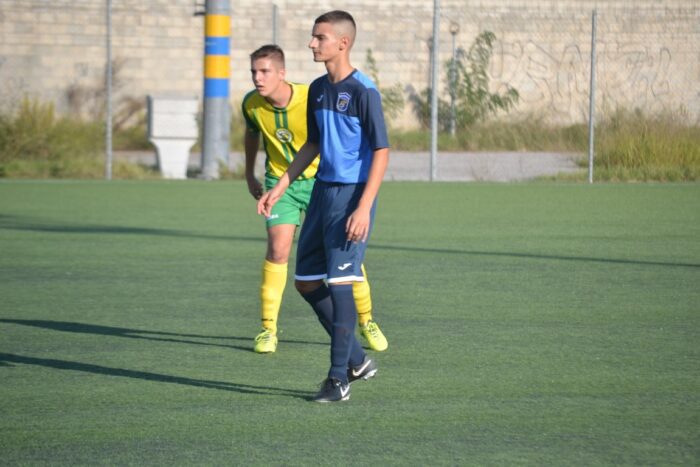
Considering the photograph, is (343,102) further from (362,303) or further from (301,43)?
(301,43)

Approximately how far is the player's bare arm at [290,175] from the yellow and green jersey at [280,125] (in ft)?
3.96

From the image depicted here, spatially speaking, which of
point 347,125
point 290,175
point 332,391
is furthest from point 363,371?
point 347,125

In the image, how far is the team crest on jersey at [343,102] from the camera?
5.69 m

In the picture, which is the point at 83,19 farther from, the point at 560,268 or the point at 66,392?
the point at 66,392

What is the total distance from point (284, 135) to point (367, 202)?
6.25 ft

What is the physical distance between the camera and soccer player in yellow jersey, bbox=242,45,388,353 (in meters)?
7.21

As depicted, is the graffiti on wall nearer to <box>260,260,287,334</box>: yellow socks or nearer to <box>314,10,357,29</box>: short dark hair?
<box>260,260,287,334</box>: yellow socks

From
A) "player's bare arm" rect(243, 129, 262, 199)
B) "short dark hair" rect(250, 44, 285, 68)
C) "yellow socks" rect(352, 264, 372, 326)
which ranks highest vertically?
"short dark hair" rect(250, 44, 285, 68)

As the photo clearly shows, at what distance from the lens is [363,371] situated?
6.14 meters

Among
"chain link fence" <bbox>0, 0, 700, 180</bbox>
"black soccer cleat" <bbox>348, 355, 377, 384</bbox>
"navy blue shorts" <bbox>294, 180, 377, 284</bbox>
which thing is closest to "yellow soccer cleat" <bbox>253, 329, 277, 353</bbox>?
"black soccer cleat" <bbox>348, 355, 377, 384</bbox>

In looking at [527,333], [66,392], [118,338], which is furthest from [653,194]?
[66,392]

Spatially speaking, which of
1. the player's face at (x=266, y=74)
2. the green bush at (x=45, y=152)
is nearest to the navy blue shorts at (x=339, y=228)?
the player's face at (x=266, y=74)

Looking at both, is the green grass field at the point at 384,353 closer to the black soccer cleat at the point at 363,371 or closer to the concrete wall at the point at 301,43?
the black soccer cleat at the point at 363,371

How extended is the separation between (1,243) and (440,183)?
8.55 metres
